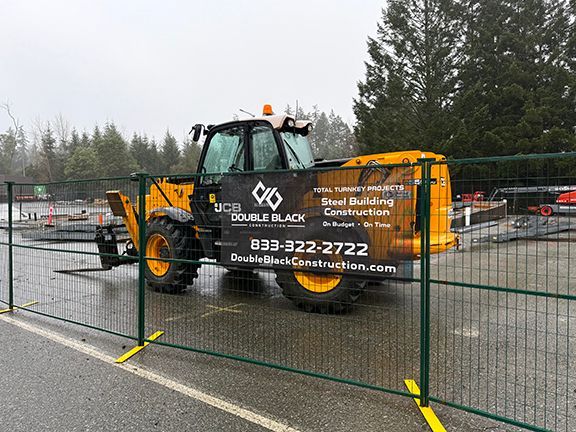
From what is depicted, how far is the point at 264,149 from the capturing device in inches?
234

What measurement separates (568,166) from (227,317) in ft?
13.6

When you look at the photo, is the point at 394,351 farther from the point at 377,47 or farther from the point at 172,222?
the point at 377,47

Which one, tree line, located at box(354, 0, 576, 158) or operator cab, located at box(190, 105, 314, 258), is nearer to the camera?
operator cab, located at box(190, 105, 314, 258)

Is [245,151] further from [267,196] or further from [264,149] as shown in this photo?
[267,196]

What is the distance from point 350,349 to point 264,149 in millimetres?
3189

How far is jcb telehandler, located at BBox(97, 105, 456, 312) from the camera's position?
3379 millimetres

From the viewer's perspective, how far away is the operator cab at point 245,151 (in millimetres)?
5793

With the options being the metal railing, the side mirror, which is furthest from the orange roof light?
the metal railing

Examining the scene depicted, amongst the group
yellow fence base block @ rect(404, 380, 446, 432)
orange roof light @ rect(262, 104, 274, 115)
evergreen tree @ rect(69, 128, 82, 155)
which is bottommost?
yellow fence base block @ rect(404, 380, 446, 432)

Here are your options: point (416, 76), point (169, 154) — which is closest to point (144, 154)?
point (169, 154)

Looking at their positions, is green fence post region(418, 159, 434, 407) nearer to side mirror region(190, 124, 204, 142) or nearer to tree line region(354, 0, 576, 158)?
side mirror region(190, 124, 204, 142)

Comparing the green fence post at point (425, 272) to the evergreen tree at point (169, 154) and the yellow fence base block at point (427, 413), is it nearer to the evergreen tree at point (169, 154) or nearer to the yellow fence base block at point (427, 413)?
the yellow fence base block at point (427, 413)

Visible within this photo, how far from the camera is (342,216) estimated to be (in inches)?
145

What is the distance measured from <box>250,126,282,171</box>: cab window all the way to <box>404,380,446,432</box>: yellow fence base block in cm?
351
